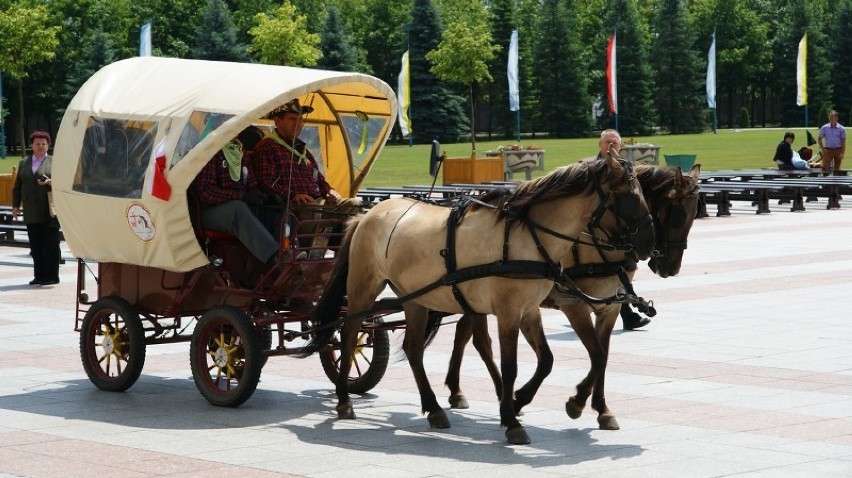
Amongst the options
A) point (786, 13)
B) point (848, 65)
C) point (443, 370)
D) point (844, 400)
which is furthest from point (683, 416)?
point (786, 13)

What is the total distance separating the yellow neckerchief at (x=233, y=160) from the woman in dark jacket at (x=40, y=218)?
848cm

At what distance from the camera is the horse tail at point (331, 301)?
9.39m

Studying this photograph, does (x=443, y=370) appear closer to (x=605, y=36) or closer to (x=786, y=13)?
(x=605, y=36)

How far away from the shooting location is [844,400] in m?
9.09

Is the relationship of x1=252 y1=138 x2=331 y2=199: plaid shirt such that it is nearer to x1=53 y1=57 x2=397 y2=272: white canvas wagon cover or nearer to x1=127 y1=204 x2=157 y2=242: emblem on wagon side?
x1=53 y1=57 x2=397 y2=272: white canvas wagon cover

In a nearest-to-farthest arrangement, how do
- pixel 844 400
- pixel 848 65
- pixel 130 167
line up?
1. pixel 844 400
2. pixel 130 167
3. pixel 848 65

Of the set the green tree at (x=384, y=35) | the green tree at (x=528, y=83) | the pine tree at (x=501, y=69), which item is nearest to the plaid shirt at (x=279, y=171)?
the pine tree at (x=501, y=69)

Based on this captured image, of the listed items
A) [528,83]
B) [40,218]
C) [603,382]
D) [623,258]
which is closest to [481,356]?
[603,382]

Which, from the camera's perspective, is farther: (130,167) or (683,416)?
(130,167)

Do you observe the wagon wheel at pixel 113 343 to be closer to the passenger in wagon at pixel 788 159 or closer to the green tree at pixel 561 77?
the passenger in wagon at pixel 788 159

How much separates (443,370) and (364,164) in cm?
195

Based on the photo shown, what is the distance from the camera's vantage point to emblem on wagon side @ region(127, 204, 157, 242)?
9609 mm

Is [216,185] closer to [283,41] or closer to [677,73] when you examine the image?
[283,41]

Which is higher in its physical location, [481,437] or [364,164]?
[364,164]
